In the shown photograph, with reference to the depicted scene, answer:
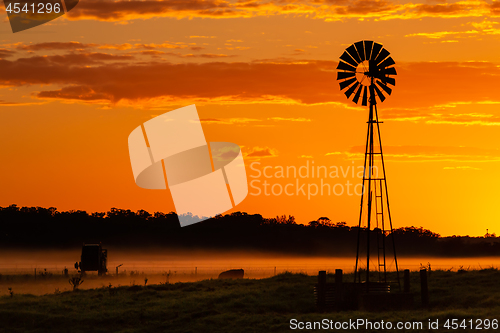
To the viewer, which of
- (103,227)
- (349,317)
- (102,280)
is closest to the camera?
(349,317)

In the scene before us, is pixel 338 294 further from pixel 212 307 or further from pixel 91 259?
pixel 91 259

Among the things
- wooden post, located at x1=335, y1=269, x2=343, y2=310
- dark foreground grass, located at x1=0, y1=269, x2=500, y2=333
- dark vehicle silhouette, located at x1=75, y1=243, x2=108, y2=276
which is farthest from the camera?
dark vehicle silhouette, located at x1=75, y1=243, x2=108, y2=276

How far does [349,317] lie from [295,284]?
34.1ft

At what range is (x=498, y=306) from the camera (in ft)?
98.0

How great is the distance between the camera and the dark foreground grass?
2898cm

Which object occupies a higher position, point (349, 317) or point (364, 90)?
point (364, 90)

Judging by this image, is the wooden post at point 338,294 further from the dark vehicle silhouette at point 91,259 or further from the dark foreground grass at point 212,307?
the dark vehicle silhouette at point 91,259

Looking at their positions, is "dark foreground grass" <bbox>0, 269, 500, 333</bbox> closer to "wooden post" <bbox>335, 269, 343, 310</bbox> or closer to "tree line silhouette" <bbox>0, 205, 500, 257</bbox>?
"wooden post" <bbox>335, 269, 343, 310</bbox>

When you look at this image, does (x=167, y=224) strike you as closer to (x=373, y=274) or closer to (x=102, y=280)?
(x=102, y=280)

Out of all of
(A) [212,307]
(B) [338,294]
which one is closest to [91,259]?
(A) [212,307]

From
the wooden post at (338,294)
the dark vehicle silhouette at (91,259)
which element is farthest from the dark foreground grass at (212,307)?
the dark vehicle silhouette at (91,259)

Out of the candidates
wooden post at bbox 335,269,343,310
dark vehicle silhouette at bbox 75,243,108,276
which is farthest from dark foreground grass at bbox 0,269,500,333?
dark vehicle silhouette at bbox 75,243,108,276

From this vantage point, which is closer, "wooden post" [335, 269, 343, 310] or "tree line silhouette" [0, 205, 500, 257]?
"wooden post" [335, 269, 343, 310]

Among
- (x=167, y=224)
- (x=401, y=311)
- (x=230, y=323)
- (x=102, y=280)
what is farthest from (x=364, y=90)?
(x=167, y=224)
